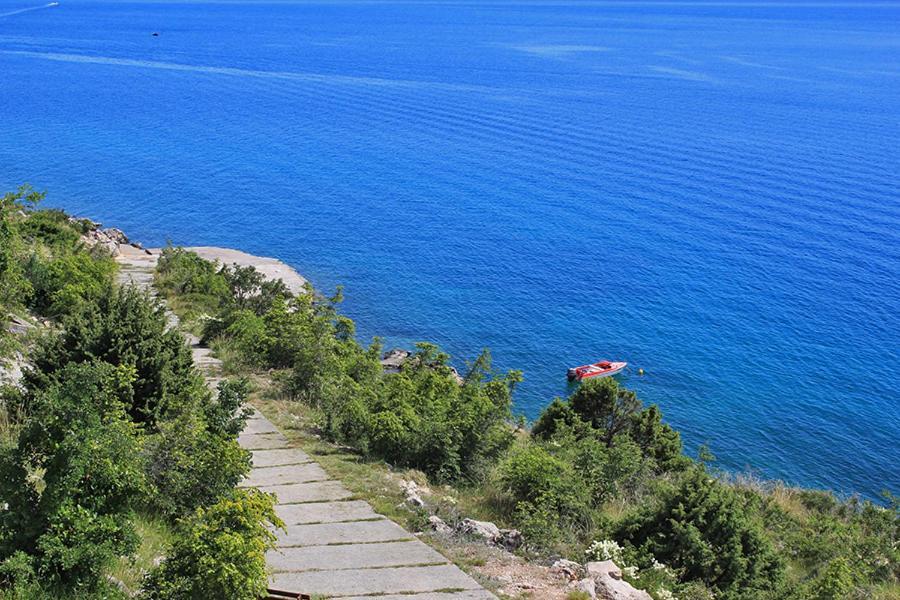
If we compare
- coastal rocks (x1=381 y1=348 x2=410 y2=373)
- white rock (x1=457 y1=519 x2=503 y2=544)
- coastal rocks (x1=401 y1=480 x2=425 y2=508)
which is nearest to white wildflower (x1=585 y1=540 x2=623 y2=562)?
white rock (x1=457 y1=519 x2=503 y2=544)

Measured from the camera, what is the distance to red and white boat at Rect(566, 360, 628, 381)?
132 ft

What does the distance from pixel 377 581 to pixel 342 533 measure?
1.59 meters

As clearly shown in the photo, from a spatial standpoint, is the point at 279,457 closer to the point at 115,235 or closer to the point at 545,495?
the point at 545,495

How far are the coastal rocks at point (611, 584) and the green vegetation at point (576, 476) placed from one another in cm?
41

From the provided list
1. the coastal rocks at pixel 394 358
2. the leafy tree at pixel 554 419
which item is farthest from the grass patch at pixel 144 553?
the coastal rocks at pixel 394 358

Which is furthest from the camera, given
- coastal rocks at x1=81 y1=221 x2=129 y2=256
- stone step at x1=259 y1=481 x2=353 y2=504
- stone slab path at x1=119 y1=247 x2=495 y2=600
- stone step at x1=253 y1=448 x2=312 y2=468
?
Result: coastal rocks at x1=81 y1=221 x2=129 y2=256

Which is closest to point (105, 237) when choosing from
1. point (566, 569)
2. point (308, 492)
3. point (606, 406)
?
point (606, 406)

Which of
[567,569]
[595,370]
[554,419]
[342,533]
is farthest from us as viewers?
[595,370]

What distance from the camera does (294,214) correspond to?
61.9m

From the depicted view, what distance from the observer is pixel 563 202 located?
64.2 metres

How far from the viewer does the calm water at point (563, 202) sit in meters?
41.7

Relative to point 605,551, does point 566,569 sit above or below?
below

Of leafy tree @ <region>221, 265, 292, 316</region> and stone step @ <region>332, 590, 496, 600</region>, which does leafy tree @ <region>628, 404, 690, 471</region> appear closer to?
leafy tree @ <region>221, 265, 292, 316</region>

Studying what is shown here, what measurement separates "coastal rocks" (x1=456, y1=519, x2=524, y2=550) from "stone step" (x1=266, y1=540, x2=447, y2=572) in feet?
3.22
